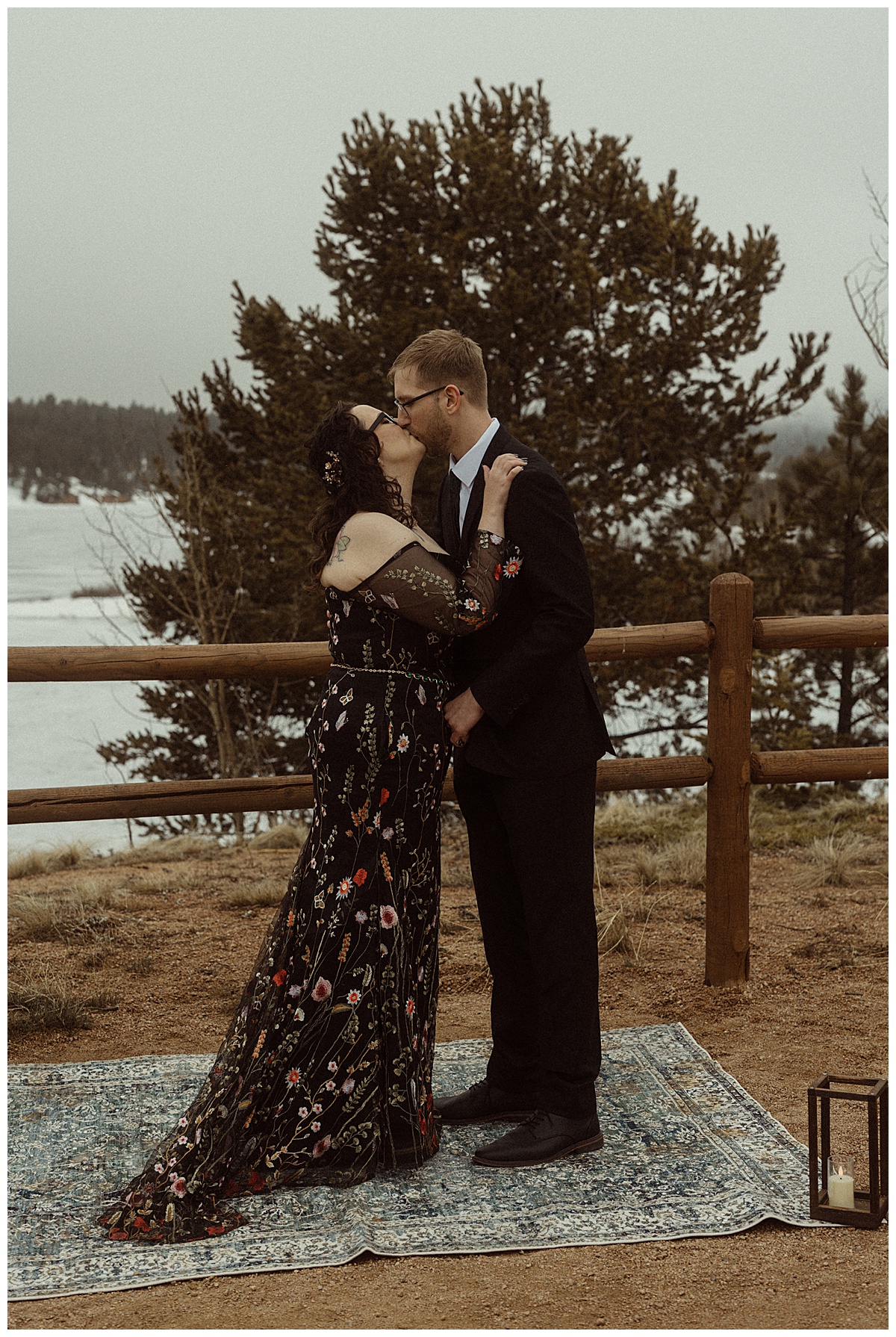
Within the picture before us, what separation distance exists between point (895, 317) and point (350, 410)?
4.39ft

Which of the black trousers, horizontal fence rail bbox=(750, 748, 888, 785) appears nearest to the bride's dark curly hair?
the black trousers

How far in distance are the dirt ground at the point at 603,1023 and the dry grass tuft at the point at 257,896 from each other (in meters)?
0.01

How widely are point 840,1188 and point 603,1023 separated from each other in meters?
1.73

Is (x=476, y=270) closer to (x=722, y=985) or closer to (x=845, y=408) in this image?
(x=845, y=408)

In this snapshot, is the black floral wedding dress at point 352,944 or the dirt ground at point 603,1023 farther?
the black floral wedding dress at point 352,944

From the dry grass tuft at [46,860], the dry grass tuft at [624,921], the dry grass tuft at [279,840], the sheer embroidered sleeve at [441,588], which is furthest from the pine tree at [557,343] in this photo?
the sheer embroidered sleeve at [441,588]

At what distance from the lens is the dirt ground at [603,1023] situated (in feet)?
8.39

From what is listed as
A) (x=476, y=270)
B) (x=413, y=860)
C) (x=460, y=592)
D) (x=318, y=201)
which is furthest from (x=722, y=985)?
(x=318, y=201)

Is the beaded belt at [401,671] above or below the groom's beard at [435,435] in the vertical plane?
below

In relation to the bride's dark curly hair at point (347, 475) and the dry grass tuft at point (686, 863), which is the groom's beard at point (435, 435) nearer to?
the bride's dark curly hair at point (347, 475)

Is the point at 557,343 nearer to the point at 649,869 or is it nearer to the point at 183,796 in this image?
the point at 649,869

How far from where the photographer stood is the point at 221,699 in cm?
1450

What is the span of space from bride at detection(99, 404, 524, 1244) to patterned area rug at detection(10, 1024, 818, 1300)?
0.49ft

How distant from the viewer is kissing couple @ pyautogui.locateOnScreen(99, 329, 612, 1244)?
3.04 metres
